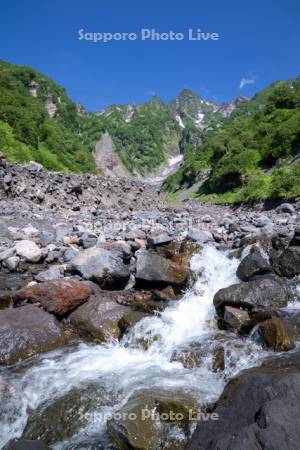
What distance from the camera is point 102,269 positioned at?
10.4 m

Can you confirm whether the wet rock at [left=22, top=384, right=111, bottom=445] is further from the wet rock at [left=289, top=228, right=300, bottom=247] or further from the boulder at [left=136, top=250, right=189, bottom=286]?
the wet rock at [left=289, top=228, right=300, bottom=247]

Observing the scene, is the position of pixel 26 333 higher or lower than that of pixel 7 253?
lower

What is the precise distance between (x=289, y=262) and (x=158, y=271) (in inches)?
144

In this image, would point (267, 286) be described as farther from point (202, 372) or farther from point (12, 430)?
point (12, 430)

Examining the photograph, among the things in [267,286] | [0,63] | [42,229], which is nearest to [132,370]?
[267,286]

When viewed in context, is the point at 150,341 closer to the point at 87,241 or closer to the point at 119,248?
the point at 119,248

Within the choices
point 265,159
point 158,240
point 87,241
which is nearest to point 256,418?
point 158,240

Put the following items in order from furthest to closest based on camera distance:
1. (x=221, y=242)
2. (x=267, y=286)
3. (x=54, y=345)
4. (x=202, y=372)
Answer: (x=221, y=242) < (x=267, y=286) < (x=54, y=345) < (x=202, y=372)

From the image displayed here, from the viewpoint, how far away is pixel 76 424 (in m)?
5.32

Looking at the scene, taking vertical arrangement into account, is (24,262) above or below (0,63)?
below

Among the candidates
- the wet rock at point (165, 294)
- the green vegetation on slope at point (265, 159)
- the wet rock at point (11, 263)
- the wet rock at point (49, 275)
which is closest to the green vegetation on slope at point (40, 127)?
the green vegetation on slope at point (265, 159)

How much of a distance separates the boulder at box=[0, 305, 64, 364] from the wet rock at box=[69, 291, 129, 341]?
0.50 m

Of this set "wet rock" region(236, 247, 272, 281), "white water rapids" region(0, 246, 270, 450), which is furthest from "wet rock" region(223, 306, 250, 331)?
"wet rock" region(236, 247, 272, 281)

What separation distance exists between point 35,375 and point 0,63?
94.5 meters
